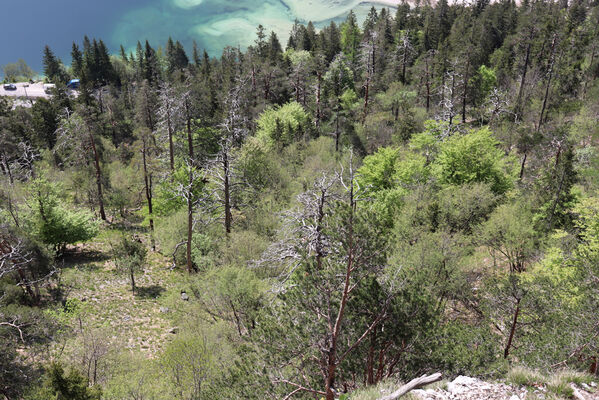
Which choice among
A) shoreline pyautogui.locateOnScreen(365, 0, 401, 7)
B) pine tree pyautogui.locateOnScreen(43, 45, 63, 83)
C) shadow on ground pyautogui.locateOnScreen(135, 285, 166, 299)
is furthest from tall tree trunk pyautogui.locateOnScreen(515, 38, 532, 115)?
pine tree pyautogui.locateOnScreen(43, 45, 63, 83)

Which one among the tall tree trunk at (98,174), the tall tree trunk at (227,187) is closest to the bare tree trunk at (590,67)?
the tall tree trunk at (227,187)

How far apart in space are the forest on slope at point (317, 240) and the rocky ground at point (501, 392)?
1.90 m

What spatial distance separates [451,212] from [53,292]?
2555cm

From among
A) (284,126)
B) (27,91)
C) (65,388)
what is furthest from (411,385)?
(27,91)

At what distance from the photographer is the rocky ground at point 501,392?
748 cm

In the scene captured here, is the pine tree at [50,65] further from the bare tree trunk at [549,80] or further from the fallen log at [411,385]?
the fallen log at [411,385]

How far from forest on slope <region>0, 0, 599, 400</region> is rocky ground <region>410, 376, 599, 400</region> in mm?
1903

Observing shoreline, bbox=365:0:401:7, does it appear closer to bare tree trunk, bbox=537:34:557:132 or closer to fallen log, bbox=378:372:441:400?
bare tree trunk, bbox=537:34:557:132

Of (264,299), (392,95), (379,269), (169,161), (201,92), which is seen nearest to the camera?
(379,269)

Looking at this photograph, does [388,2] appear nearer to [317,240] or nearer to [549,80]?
[549,80]

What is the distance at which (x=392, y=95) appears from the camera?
47375mm

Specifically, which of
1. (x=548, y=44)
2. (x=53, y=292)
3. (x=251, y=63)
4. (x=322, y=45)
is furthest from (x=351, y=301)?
(x=322, y=45)

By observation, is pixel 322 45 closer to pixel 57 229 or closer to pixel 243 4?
pixel 57 229

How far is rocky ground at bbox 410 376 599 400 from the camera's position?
294 inches
